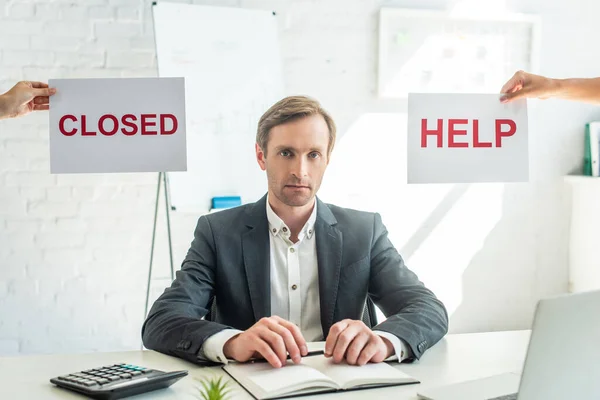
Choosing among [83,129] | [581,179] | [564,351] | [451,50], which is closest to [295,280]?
[83,129]

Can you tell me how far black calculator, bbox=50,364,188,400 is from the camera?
4.49 ft

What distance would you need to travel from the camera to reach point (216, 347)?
160 cm

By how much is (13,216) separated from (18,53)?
2.58 feet

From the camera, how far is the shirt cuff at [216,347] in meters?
1.59

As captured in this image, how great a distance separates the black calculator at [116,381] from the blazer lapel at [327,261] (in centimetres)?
64

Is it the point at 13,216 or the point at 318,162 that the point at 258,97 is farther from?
the point at 318,162

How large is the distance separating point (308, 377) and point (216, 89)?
2301 millimetres

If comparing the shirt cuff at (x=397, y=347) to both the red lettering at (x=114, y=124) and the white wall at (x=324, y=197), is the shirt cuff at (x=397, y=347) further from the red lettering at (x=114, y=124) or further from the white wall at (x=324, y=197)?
the white wall at (x=324, y=197)

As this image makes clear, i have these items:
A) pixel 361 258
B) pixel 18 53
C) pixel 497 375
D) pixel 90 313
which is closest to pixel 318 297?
pixel 361 258

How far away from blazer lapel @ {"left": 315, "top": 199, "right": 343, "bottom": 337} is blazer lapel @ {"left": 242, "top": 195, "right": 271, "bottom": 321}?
148 millimetres

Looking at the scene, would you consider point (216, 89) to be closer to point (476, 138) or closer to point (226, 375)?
point (476, 138)

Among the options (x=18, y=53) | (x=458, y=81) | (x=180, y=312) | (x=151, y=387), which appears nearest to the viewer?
(x=151, y=387)

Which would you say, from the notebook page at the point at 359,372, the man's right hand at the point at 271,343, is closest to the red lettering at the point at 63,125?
the man's right hand at the point at 271,343

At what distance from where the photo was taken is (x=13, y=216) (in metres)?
3.54
